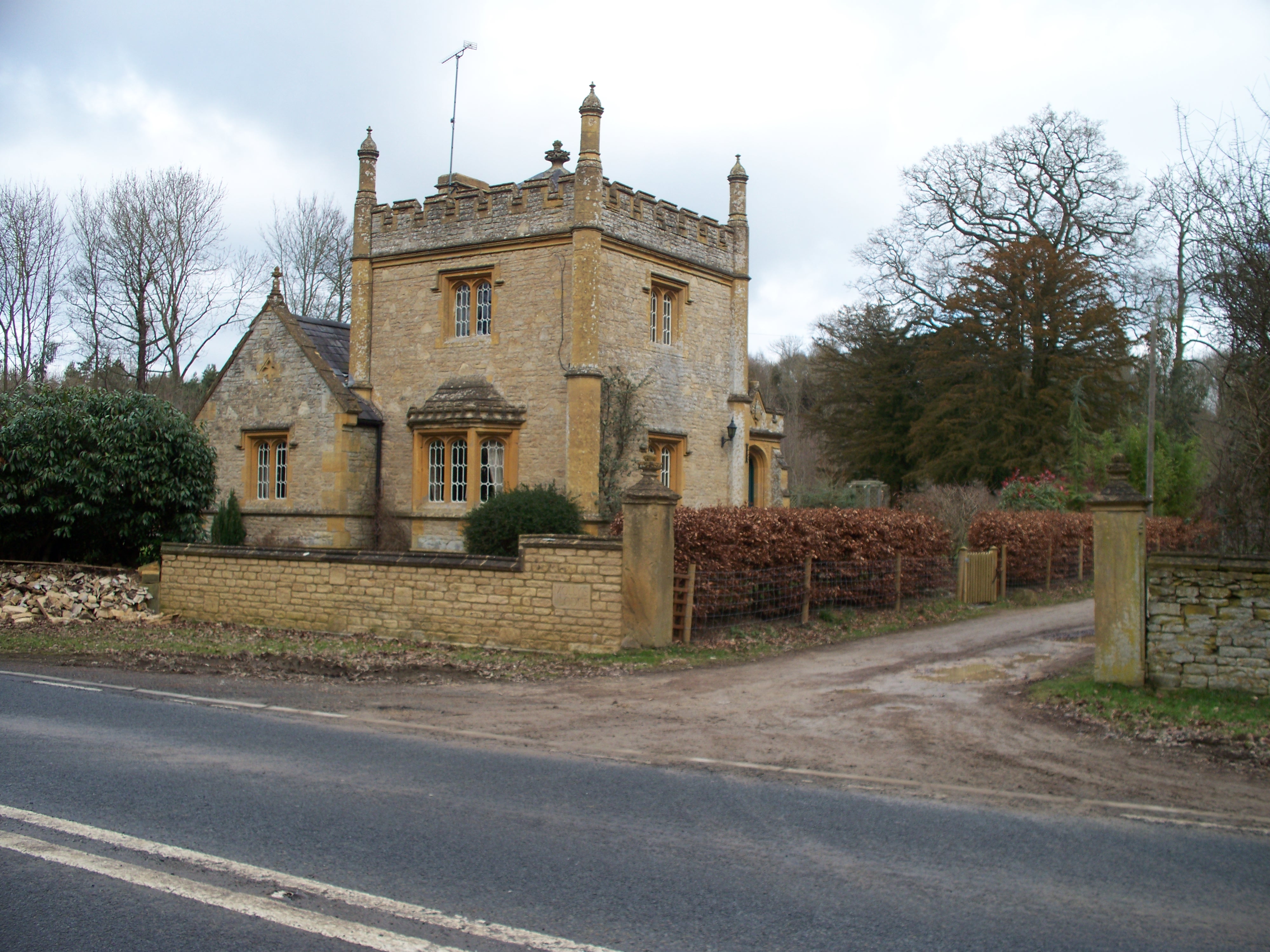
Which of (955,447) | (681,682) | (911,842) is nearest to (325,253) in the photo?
(955,447)

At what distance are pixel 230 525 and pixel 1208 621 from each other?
19.6 meters

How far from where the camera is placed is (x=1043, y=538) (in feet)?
73.3

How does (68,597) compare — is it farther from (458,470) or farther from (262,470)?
(458,470)

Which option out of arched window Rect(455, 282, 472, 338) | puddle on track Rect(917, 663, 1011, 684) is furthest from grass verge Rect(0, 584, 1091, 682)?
arched window Rect(455, 282, 472, 338)

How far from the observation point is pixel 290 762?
705cm

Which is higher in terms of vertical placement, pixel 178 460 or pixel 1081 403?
pixel 1081 403

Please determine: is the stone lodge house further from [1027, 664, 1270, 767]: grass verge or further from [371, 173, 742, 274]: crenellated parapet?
[1027, 664, 1270, 767]: grass verge

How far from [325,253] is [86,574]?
2731 cm

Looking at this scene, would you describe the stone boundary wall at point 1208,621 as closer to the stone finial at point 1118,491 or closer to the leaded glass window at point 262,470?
the stone finial at point 1118,491

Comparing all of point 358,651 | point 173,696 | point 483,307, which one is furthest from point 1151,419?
point 173,696

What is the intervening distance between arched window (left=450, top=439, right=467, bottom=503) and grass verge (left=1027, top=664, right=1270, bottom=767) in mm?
13566

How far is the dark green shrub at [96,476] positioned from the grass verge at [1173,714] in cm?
1513

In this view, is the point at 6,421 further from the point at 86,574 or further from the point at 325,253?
the point at 325,253

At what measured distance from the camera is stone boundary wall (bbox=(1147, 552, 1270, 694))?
9281 mm
